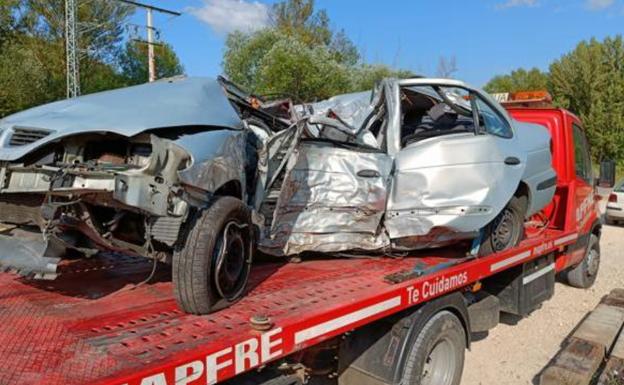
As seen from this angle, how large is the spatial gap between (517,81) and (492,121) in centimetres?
5351

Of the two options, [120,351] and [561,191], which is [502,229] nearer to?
[561,191]

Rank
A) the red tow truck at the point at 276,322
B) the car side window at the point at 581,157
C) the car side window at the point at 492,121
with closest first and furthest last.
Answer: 1. the red tow truck at the point at 276,322
2. the car side window at the point at 492,121
3. the car side window at the point at 581,157

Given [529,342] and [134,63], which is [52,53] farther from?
[529,342]

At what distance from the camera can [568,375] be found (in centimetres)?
401

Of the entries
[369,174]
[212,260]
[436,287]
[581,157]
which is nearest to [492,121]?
[369,174]

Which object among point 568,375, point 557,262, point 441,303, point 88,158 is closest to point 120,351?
point 88,158

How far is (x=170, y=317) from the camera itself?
274cm

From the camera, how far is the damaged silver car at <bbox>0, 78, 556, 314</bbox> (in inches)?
105

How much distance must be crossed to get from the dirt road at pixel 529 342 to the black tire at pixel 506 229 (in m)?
1.06

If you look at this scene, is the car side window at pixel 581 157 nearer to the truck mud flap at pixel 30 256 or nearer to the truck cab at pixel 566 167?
the truck cab at pixel 566 167

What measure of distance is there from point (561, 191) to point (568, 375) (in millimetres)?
2928

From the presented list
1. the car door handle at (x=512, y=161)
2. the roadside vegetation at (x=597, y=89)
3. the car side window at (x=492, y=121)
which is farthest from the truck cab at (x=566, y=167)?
the roadside vegetation at (x=597, y=89)

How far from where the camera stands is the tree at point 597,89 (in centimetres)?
3059

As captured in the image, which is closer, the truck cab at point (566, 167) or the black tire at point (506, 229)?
the black tire at point (506, 229)
